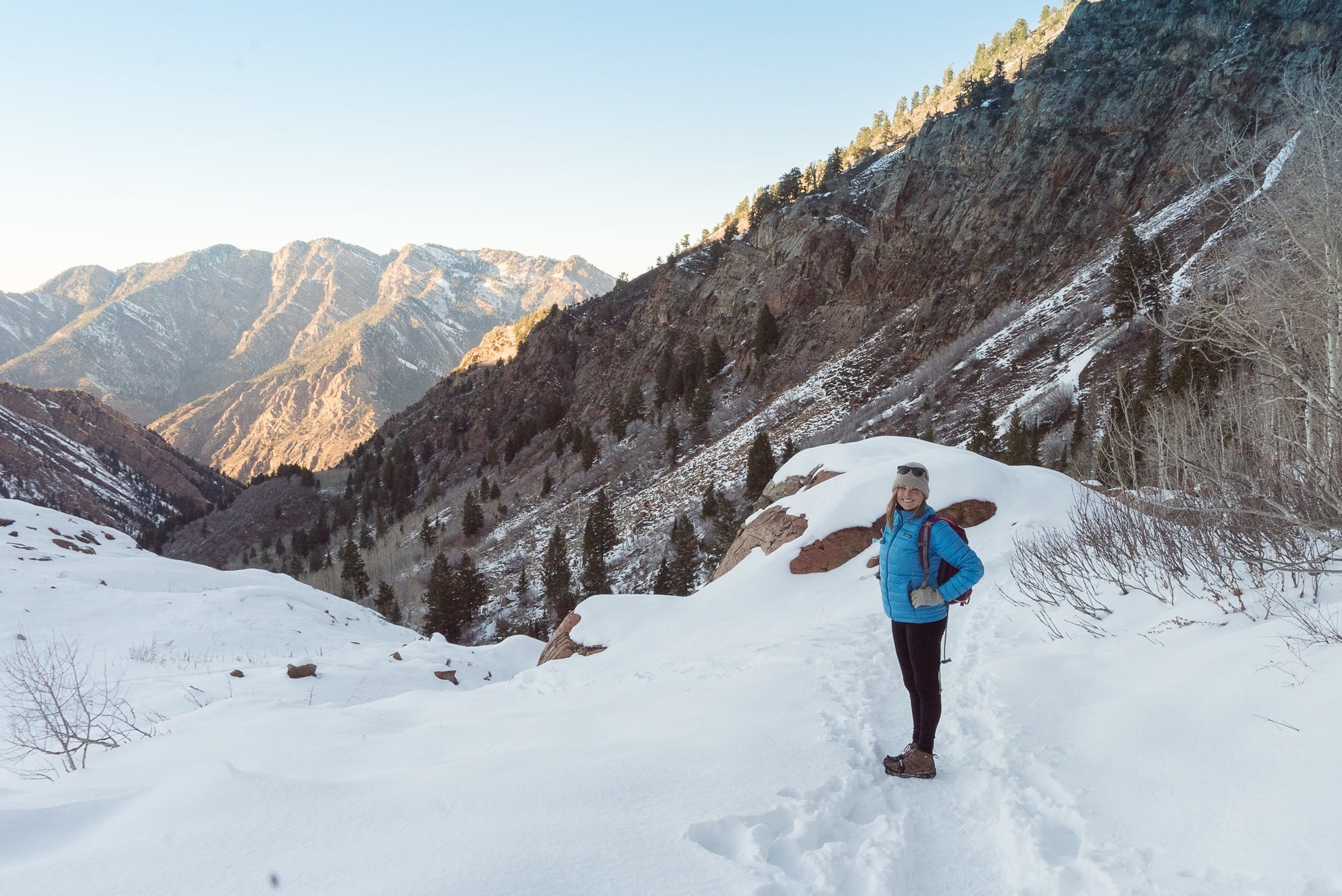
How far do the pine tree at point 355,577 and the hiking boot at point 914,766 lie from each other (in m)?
56.9

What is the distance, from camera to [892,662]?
579 cm

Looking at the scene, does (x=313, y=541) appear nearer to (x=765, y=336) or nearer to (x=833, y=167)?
(x=765, y=336)

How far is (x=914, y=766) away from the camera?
3553 millimetres

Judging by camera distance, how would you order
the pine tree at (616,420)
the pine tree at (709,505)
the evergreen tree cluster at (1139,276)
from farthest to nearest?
the pine tree at (616,420) < the pine tree at (709,505) < the evergreen tree cluster at (1139,276)

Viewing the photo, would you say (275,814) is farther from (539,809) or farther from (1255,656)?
(1255,656)

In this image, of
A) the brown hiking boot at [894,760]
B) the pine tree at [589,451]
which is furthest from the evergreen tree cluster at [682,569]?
the brown hiking boot at [894,760]

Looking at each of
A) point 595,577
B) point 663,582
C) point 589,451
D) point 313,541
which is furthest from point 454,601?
point 313,541

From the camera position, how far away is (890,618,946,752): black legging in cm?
359

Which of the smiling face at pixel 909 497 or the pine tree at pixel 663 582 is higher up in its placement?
the smiling face at pixel 909 497

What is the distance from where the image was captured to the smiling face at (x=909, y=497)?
3613 millimetres

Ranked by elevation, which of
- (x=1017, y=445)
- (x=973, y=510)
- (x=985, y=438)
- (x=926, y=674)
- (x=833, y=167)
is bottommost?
(x=926, y=674)

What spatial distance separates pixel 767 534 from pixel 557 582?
26266 mm

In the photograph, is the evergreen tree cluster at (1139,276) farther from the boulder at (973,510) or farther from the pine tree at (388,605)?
the pine tree at (388,605)

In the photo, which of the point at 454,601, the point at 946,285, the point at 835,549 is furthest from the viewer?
the point at 946,285
